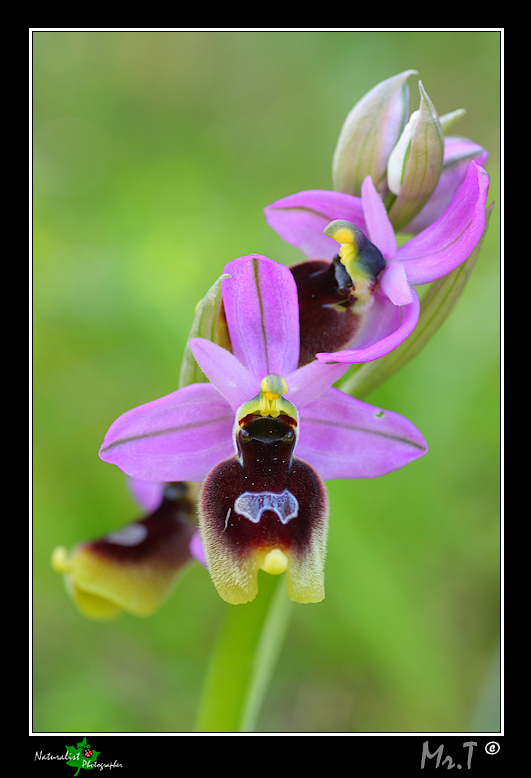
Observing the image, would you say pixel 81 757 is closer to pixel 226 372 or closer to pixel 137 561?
pixel 137 561

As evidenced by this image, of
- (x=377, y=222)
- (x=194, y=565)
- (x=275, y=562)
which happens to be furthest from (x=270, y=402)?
(x=194, y=565)

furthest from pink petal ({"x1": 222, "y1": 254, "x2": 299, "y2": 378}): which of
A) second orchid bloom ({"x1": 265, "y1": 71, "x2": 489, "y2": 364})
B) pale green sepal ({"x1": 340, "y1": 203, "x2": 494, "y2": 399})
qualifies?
pale green sepal ({"x1": 340, "y1": 203, "x2": 494, "y2": 399})

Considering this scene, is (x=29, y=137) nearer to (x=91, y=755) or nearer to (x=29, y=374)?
(x=29, y=374)

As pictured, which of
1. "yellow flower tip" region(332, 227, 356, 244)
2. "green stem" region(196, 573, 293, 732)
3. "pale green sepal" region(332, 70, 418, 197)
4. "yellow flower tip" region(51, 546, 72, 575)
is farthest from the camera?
"yellow flower tip" region(51, 546, 72, 575)

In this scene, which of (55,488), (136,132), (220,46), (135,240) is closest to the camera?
(55,488)

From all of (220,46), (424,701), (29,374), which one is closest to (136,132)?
(220,46)

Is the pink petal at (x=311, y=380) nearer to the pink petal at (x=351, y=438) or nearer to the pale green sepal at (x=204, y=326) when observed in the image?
the pink petal at (x=351, y=438)

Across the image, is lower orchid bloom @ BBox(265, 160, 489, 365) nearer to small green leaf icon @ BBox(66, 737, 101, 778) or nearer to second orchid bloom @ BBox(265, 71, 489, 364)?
second orchid bloom @ BBox(265, 71, 489, 364)
